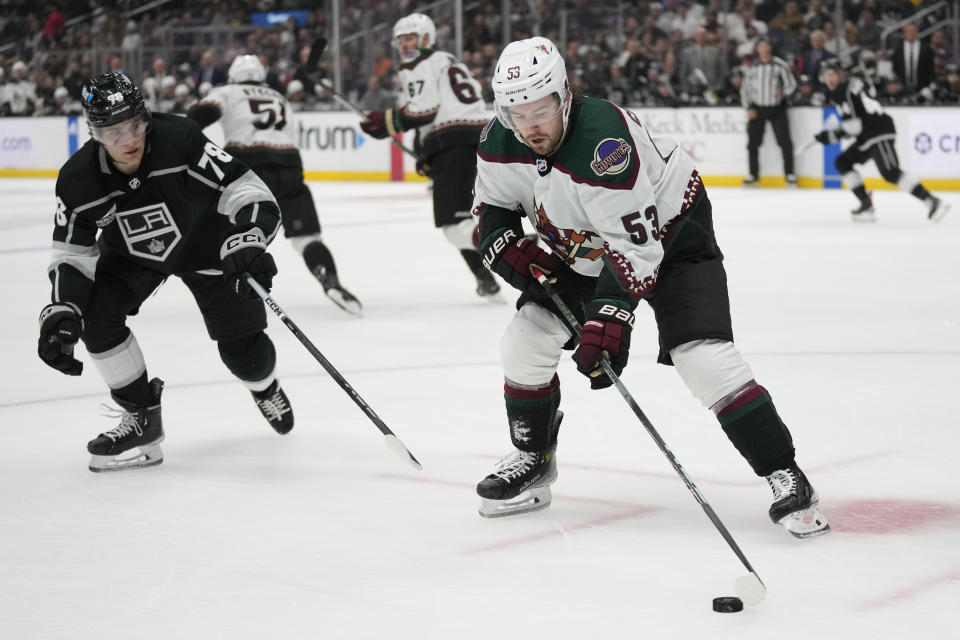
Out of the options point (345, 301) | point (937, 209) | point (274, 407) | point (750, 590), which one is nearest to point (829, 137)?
point (937, 209)

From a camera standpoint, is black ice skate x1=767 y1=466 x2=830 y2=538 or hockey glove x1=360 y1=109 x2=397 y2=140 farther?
hockey glove x1=360 y1=109 x2=397 y2=140

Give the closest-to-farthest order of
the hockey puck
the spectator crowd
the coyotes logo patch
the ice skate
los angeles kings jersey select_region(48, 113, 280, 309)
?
the hockey puck < the coyotes logo patch < los angeles kings jersey select_region(48, 113, 280, 309) < the ice skate < the spectator crowd

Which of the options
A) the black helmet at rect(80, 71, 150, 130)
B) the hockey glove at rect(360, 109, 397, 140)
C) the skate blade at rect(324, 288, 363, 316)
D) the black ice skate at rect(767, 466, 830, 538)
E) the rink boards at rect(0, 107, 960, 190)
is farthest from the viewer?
the rink boards at rect(0, 107, 960, 190)

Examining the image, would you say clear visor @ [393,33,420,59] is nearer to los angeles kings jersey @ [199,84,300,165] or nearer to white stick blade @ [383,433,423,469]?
los angeles kings jersey @ [199,84,300,165]

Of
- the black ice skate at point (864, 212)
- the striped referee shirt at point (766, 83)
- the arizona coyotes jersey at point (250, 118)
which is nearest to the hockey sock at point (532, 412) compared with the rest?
the arizona coyotes jersey at point (250, 118)

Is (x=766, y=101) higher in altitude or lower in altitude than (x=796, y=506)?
higher

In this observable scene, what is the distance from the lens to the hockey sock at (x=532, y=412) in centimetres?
290

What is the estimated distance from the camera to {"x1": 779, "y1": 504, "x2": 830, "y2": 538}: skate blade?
8.60ft

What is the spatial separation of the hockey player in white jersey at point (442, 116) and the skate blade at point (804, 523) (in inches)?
143

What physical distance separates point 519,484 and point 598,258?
1.72 feet

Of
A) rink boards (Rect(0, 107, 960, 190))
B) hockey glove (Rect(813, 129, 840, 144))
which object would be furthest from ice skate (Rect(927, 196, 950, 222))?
rink boards (Rect(0, 107, 960, 190))

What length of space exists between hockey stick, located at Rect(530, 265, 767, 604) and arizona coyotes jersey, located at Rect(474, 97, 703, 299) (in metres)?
0.09

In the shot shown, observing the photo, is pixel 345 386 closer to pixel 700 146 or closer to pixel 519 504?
pixel 519 504

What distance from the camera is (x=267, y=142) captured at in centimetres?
627
